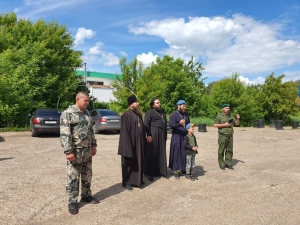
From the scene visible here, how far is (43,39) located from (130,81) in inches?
442

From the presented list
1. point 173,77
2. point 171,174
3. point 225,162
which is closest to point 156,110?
point 171,174

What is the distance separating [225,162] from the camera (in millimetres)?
7320

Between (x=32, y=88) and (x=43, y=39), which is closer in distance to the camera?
(x=32, y=88)

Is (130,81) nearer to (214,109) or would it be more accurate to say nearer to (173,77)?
(173,77)

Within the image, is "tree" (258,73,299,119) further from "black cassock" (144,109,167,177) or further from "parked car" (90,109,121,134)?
"black cassock" (144,109,167,177)

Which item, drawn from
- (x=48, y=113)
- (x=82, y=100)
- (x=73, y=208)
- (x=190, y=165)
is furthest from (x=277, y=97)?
(x=73, y=208)

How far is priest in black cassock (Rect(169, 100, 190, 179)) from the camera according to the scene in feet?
20.2

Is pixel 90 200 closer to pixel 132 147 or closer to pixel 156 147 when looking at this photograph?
pixel 132 147

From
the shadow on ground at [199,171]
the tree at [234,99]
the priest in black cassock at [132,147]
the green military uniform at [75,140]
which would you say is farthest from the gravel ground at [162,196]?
the tree at [234,99]

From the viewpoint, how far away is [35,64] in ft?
65.2

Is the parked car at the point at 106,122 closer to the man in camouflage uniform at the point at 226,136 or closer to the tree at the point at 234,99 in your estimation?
the man in camouflage uniform at the point at 226,136

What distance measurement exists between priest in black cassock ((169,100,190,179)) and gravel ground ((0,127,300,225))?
28cm

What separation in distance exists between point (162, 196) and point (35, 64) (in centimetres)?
1787

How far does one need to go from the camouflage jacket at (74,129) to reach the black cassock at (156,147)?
2053 millimetres
